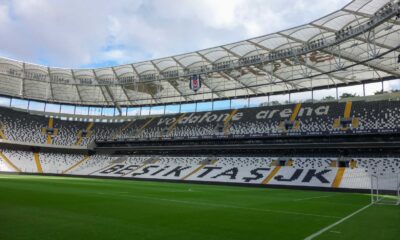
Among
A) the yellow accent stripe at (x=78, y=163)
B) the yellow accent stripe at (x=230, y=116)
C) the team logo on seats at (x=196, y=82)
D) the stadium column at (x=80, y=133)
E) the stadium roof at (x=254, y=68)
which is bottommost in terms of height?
the yellow accent stripe at (x=78, y=163)

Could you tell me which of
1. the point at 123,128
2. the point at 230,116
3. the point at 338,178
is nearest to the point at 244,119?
the point at 230,116

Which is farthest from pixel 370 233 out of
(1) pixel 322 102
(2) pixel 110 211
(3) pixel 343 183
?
(1) pixel 322 102

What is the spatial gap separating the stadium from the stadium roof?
17 centimetres

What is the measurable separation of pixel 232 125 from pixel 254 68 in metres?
10.8

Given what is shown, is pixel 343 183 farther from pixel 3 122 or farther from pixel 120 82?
pixel 3 122

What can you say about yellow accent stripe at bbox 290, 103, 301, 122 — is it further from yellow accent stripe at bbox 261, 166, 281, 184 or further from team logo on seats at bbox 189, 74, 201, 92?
team logo on seats at bbox 189, 74, 201, 92

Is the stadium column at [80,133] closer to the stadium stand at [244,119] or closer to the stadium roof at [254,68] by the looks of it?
the stadium stand at [244,119]

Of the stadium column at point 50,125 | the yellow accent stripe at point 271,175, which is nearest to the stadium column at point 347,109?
the yellow accent stripe at point 271,175

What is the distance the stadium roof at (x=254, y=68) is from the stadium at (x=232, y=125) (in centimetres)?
17

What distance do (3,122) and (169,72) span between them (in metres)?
31.3

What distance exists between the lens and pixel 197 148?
51844 mm

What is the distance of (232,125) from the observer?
174 ft

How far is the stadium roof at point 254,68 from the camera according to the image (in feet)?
113

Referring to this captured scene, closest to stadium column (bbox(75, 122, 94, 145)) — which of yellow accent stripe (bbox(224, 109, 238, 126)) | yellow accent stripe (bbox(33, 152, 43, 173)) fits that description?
yellow accent stripe (bbox(33, 152, 43, 173))
